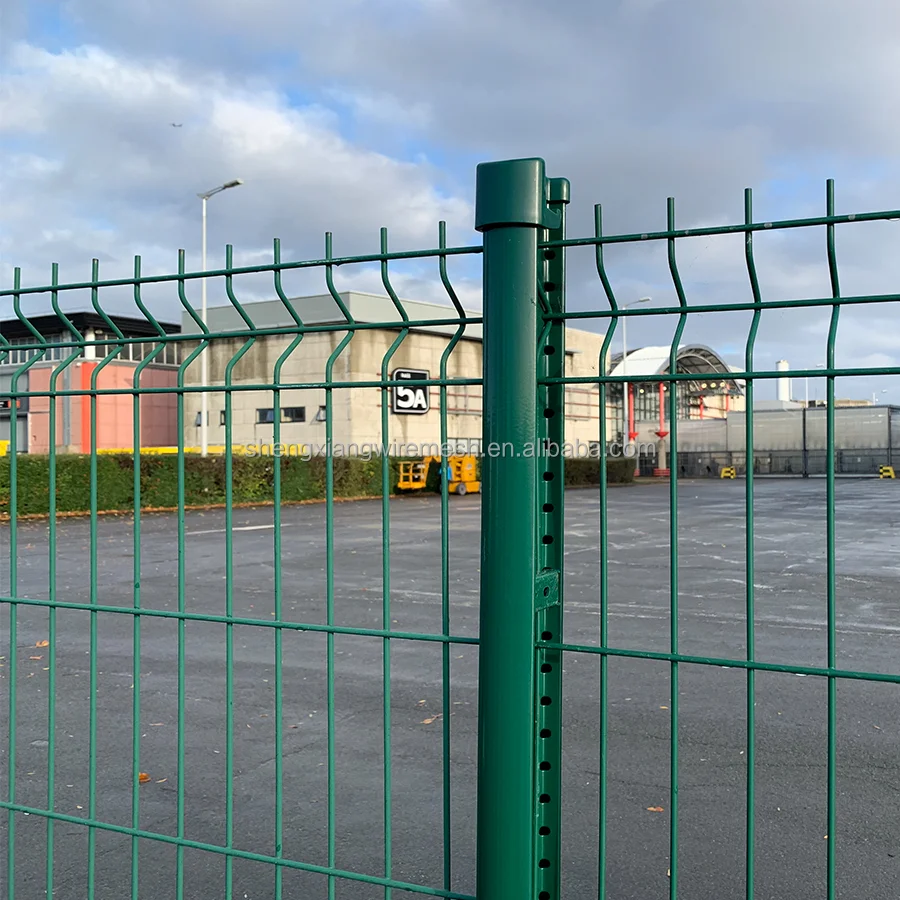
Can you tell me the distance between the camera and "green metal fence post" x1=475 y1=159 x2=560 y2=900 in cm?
216

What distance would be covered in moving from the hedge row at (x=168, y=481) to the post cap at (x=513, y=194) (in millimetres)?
17708

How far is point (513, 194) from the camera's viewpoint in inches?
85.2

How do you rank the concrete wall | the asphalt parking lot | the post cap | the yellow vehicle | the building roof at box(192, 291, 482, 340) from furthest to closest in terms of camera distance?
the building roof at box(192, 291, 482, 340)
the concrete wall
the yellow vehicle
the asphalt parking lot
the post cap

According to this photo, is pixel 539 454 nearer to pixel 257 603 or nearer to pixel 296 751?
pixel 296 751

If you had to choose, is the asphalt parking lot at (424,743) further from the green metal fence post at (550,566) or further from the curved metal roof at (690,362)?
the curved metal roof at (690,362)

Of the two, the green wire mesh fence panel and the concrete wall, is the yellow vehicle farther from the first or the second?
the green wire mesh fence panel

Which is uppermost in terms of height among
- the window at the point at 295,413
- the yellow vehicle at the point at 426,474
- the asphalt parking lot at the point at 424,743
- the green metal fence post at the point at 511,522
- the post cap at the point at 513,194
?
the window at the point at 295,413

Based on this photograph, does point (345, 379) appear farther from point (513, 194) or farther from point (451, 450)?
point (513, 194)

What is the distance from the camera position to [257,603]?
9.99 metres

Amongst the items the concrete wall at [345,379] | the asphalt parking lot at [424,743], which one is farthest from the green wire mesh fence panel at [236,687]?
the concrete wall at [345,379]

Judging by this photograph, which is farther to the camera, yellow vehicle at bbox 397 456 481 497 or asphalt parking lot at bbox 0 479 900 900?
yellow vehicle at bbox 397 456 481 497

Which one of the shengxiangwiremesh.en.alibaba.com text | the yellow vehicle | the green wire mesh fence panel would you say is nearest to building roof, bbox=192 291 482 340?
the shengxiangwiremesh.en.alibaba.com text

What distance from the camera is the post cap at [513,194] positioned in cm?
216

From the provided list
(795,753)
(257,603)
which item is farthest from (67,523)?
(795,753)
